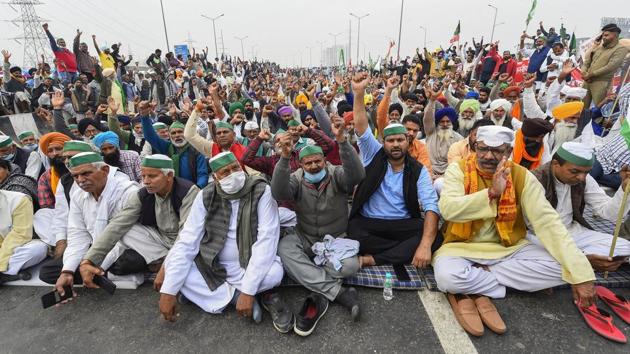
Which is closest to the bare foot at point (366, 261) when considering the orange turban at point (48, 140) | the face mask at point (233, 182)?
the face mask at point (233, 182)

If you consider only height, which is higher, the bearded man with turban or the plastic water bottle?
the bearded man with turban

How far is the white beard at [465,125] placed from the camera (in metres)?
5.39

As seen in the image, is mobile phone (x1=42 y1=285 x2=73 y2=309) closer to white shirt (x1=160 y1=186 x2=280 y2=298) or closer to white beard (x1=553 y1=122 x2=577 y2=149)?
white shirt (x1=160 y1=186 x2=280 y2=298)

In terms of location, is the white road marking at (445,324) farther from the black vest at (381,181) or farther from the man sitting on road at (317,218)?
the black vest at (381,181)

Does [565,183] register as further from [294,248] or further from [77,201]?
[77,201]

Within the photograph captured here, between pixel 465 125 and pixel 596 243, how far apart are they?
119 inches

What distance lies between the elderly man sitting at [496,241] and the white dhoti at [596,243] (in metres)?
0.31

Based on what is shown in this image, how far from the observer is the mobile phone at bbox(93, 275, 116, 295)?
2783 millimetres

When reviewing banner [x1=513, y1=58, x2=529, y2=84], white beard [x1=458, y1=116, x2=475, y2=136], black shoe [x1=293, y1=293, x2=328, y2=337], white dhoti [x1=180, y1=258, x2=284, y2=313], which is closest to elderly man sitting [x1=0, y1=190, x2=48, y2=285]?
white dhoti [x1=180, y1=258, x2=284, y2=313]

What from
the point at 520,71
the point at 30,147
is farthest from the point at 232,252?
the point at 520,71

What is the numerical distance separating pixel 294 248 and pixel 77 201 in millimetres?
2239

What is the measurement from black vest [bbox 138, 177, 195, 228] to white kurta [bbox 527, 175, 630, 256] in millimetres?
3172

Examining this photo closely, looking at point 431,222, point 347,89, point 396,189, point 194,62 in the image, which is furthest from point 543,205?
point 194,62

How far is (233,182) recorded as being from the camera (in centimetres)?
267
